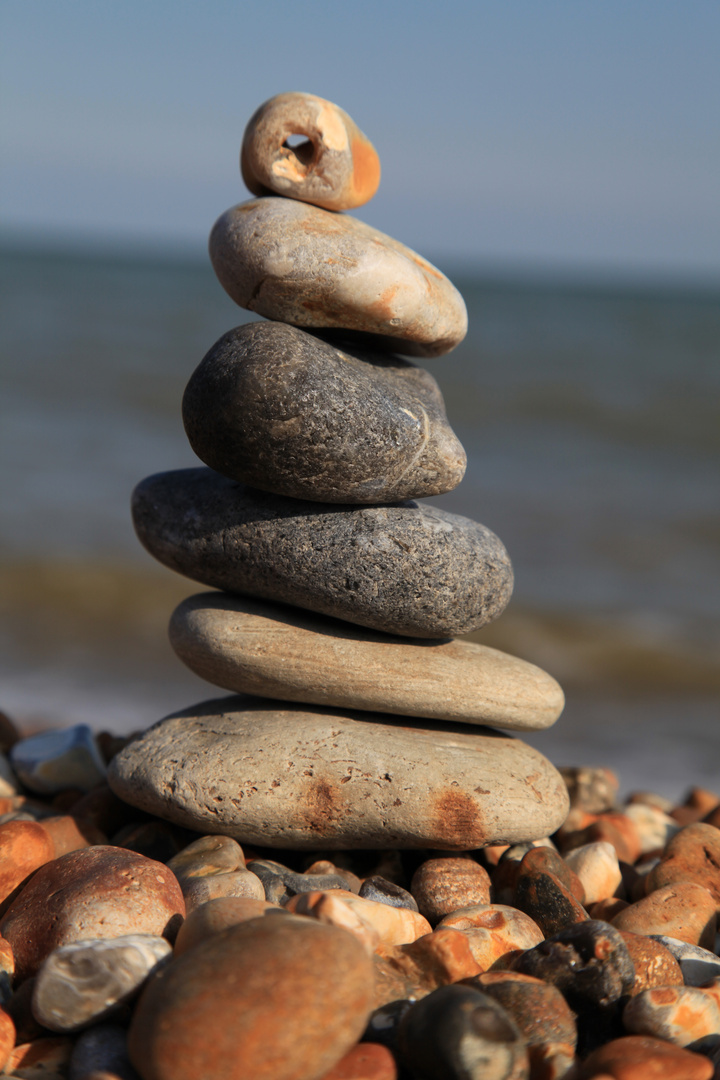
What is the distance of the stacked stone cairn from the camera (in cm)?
243

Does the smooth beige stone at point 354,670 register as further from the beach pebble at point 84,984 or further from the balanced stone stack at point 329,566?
the beach pebble at point 84,984

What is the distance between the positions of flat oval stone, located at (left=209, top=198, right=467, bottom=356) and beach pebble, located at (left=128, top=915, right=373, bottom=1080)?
2.12 metres

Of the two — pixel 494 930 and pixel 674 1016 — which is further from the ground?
pixel 674 1016

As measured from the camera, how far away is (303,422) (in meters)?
2.95

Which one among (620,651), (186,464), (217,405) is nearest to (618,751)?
(620,651)

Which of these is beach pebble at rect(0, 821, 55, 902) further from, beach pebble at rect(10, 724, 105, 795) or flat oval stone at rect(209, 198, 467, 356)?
flat oval stone at rect(209, 198, 467, 356)

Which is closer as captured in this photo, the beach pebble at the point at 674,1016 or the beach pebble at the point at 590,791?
the beach pebble at the point at 674,1016

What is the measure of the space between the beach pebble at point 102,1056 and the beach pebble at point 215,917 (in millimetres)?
229

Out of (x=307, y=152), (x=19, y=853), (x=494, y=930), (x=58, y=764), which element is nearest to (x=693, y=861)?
(x=494, y=930)

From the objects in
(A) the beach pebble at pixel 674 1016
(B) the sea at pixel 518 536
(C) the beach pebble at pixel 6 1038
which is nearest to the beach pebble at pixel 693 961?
(A) the beach pebble at pixel 674 1016

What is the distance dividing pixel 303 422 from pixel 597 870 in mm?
2005

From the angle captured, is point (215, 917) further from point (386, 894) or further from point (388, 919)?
point (386, 894)

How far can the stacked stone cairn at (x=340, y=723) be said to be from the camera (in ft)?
7.97

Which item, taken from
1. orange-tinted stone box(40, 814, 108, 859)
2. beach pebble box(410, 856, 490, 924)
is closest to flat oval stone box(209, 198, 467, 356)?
beach pebble box(410, 856, 490, 924)
